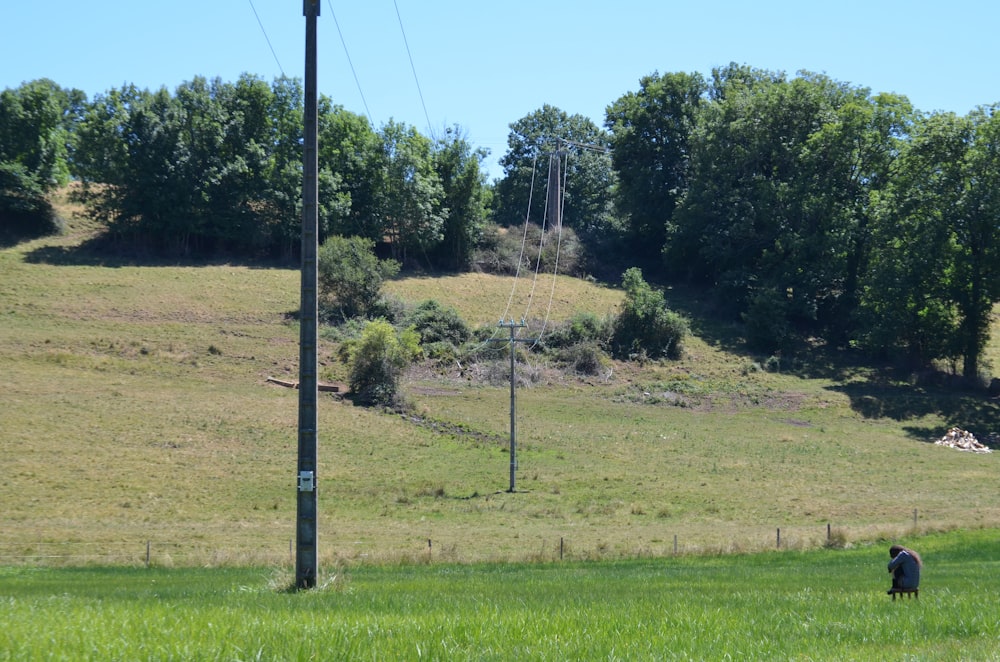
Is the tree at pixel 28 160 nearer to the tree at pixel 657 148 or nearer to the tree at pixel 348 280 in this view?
the tree at pixel 348 280

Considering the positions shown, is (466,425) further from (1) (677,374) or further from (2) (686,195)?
(2) (686,195)

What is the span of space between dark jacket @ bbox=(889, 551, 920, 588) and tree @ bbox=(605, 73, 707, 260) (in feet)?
294

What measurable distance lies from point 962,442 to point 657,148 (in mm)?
50568

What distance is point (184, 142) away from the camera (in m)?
87.5

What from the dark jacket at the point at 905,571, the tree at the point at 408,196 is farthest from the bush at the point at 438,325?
the dark jacket at the point at 905,571

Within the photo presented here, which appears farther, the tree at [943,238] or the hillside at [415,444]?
the tree at [943,238]

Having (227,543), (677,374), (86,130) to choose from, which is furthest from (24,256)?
(227,543)

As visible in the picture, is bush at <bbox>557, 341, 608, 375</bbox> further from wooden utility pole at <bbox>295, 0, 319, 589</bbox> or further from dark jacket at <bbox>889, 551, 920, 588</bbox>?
dark jacket at <bbox>889, 551, 920, 588</bbox>

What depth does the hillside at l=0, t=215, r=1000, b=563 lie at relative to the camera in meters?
34.0

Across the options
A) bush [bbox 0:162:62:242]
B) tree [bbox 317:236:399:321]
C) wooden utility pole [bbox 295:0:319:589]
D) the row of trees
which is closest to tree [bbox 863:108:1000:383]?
the row of trees

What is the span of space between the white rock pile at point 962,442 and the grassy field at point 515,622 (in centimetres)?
4584

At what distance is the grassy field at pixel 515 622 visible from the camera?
24.3 feet

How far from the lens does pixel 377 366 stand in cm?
6069

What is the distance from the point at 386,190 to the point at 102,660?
89014mm
